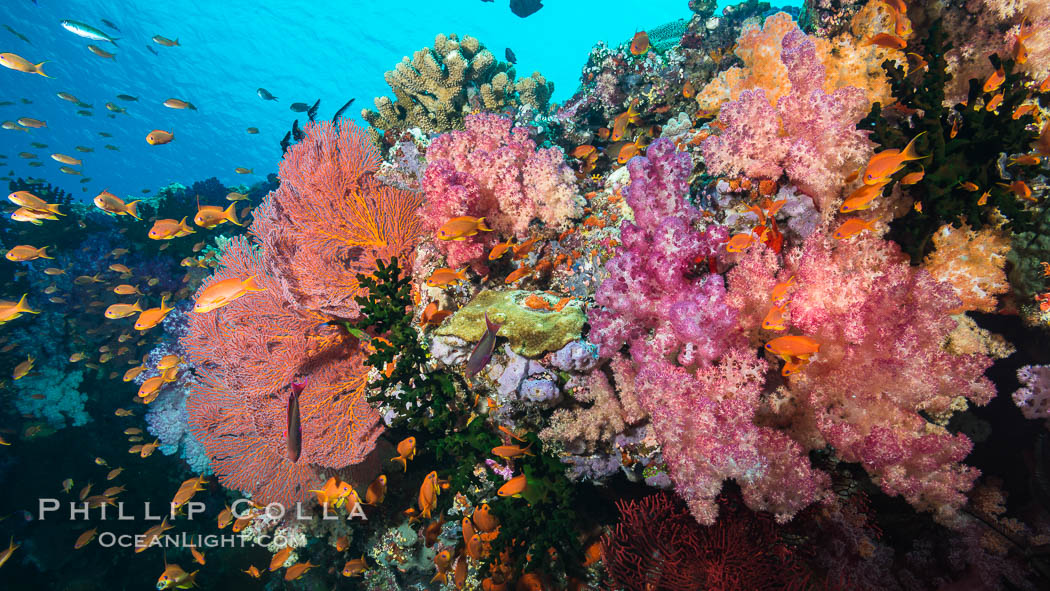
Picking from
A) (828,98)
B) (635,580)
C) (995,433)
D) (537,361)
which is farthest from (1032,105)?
(635,580)

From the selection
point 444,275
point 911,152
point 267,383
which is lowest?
point 267,383

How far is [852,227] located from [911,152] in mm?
574

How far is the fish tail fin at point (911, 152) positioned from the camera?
7.91ft

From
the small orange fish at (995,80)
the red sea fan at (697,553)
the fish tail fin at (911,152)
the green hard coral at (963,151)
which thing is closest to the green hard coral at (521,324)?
the red sea fan at (697,553)

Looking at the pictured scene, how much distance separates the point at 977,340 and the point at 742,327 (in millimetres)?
1751

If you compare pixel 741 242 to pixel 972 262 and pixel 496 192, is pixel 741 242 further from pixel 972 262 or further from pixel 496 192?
pixel 496 192

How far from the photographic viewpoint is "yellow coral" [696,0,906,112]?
138 inches

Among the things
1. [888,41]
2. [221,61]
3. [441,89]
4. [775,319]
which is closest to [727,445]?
[775,319]

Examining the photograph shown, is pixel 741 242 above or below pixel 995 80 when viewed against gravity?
below

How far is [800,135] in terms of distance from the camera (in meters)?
3.14

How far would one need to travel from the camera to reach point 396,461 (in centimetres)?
518

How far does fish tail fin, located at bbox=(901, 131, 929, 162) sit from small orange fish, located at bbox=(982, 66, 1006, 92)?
925 millimetres

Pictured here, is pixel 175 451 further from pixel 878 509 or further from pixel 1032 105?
pixel 1032 105

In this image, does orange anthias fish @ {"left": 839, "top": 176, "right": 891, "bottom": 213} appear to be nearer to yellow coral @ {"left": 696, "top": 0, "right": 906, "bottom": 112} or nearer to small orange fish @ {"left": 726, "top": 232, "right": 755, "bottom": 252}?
small orange fish @ {"left": 726, "top": 232, "right": 755, "bottom": 252}
